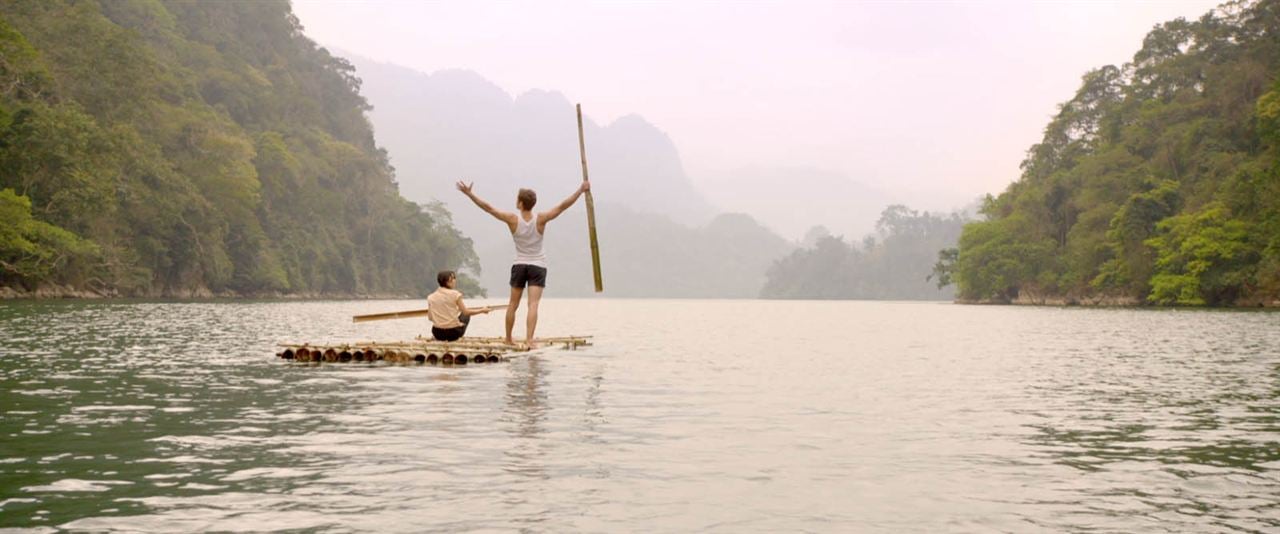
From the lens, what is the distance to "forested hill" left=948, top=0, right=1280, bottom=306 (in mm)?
74312

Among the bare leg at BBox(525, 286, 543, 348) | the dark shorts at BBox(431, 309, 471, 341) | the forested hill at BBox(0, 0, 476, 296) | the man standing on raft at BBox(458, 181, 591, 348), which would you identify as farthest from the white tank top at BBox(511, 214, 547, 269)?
the forested hill at BBox(0, 0, 476, 296)

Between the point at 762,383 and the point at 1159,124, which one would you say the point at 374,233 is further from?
the point at 762,383

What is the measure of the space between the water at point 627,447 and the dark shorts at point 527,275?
5.80ft

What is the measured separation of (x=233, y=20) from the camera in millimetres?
131750

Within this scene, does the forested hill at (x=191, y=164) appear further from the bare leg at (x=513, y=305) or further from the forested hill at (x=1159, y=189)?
the forested hill at (x=1159, y=189)

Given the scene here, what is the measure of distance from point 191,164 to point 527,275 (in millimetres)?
72910

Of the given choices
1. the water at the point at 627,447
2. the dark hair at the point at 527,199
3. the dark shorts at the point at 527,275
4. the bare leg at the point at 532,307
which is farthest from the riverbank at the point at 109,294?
the dark hair at the point at 527,199

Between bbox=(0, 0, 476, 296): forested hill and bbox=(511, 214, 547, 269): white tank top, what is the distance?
41.6 meters

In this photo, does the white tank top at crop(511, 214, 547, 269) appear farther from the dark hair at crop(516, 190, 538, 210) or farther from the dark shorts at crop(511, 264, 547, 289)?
the dark hair at crop(516, 190, 538, 210)

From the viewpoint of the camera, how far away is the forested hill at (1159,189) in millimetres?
74312

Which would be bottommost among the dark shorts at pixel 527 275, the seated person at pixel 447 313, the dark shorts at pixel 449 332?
the dark shorts at pixel 449 332

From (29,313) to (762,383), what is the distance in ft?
99.9

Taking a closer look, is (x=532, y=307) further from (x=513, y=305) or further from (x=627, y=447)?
(x=627, y=447)

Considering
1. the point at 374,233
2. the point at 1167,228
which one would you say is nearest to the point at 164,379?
the point at 1167,228
